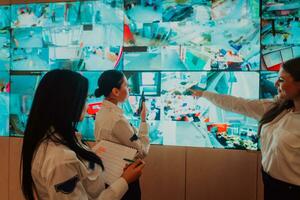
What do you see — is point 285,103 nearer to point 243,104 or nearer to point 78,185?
point 243,104

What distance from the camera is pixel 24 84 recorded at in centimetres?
283

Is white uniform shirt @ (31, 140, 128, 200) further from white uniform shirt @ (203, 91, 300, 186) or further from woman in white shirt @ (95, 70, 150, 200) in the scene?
white uniform shirt @ (203, 91, 300, 186)

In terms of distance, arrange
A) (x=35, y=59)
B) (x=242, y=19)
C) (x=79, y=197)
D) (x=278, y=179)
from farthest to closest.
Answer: (x=35, y=59) < (x=242, y=19) < (x=278, y=179) < (x=79, y=197)

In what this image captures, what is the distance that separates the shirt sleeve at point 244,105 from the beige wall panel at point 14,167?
1896mm

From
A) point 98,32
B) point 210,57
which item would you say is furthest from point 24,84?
point 210,57

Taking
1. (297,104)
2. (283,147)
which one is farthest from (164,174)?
(297,104)

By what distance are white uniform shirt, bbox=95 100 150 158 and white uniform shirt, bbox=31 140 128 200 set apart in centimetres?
61

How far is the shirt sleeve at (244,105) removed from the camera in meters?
1.96

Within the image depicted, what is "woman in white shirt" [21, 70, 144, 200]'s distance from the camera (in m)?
1.04

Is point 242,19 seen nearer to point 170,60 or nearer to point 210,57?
point 210,57

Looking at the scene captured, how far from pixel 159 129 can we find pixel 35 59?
1.37 meters

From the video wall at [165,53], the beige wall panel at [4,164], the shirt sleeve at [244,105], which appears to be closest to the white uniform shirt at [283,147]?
the shirt sleeve at [244,105]

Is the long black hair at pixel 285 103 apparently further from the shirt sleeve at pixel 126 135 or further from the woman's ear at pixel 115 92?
the woman's ear at pixel 115 92

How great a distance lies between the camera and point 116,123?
5.92ft
